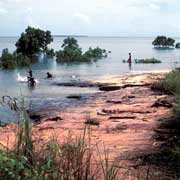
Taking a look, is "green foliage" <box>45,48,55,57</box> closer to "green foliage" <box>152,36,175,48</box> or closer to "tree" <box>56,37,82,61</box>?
"tree" <box>56,37,82,61</box>

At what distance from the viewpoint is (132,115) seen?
15195 mm

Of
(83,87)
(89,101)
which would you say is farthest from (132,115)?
(83,87)

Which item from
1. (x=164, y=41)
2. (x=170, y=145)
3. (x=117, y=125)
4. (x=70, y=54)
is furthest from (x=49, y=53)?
(x=170, y=145)

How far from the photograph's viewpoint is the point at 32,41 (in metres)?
60.6

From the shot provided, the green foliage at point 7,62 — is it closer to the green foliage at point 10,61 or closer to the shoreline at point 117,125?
the green foliage at point 10,61

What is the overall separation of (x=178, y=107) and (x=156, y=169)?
110 inches

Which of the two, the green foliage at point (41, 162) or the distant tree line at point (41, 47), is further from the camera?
the distant tree line at point (41, 47)

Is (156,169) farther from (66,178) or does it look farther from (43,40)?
(43,40)

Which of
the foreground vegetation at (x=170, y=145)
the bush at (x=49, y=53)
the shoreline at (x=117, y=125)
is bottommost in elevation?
the shoreline at (x=117, y=125)

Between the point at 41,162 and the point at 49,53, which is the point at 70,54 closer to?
the point at 49,53

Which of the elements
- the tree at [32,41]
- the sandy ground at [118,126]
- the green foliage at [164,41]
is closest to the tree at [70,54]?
the tree at [32,41]

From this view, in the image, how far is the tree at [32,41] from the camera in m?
59.8

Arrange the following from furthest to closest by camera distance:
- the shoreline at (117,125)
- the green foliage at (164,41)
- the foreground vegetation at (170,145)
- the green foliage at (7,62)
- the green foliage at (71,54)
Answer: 1. the green foliage at (164,41)
2. the green foliage at (71,54)
3. the green foliage at (7,62)
4. the shoreline at (117,125)
5. the foreground vegetation at (170,145)

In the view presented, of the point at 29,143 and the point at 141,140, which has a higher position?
the point at 29,143
